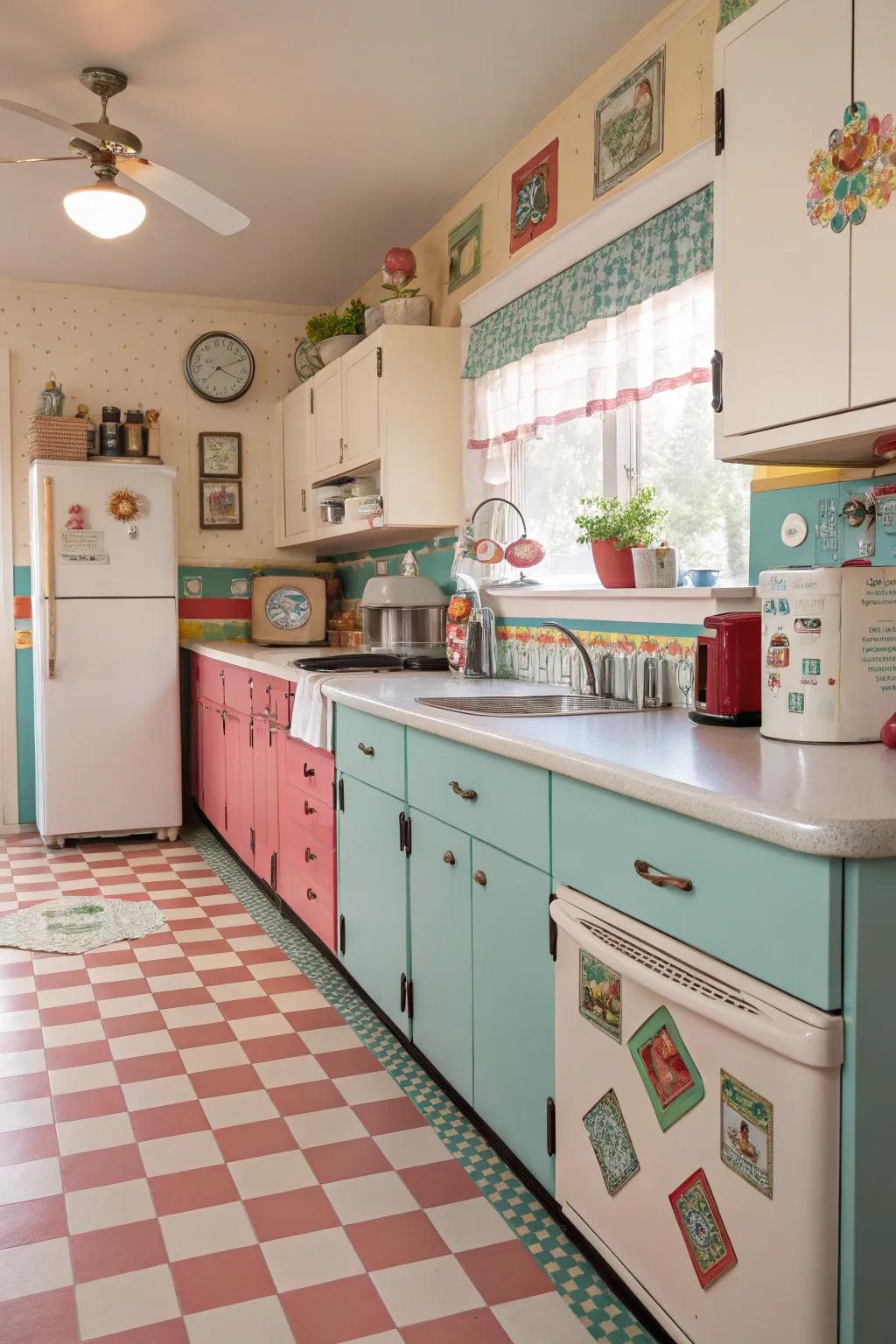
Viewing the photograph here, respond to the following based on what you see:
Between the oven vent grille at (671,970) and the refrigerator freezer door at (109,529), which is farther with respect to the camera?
the refrigerator freezer door at (109,529)

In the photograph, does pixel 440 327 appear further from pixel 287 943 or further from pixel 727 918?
pixel 727 918

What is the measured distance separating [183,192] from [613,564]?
1559 millimetres

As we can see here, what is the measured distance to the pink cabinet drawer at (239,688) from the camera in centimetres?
422

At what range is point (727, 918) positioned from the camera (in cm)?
141

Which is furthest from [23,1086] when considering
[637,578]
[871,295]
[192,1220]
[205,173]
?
[205,173]

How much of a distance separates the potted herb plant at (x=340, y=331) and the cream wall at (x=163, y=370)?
999mm

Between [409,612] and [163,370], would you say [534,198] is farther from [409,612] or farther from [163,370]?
[163,370]

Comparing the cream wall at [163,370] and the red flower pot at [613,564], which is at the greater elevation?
the cream wall at [163,370]

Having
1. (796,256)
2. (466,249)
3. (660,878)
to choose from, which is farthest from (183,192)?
(660,878)

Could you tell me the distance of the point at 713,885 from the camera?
4.71 feet

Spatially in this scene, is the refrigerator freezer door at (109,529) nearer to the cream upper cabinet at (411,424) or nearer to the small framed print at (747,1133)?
the cream upper cabinet at (411,424)

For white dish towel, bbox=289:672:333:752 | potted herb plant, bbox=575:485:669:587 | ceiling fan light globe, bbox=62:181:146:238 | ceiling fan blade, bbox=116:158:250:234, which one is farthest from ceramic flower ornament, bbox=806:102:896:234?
ceiling fan light globe, bbox=62:181:146:238

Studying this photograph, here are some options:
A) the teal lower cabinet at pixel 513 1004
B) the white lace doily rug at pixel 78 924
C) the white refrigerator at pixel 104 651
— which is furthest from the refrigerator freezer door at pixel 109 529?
the teal lower cabinet at pixel 513 1004

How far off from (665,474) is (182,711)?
3.47 m
